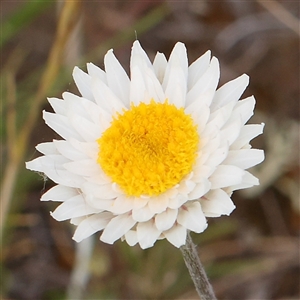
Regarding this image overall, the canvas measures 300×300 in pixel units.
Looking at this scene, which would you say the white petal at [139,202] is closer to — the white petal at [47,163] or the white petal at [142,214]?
the white petal at [142,214]

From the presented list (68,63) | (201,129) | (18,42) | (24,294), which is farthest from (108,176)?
(18,42)

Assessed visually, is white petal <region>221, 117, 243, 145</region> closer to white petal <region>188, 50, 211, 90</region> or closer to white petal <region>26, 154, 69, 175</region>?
white petal <region>188, 50, 211, 90</region>

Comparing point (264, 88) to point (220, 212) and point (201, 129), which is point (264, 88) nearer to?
point (201, 129)

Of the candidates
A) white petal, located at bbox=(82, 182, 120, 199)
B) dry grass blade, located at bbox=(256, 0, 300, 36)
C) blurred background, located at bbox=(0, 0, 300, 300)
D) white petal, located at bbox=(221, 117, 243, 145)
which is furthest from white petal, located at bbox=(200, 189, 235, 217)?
dry grass blade, located at bbox=(256, 0, 300, 36)

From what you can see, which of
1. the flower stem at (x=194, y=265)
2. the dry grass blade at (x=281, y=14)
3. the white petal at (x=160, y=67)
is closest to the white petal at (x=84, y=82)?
the white petal at (x=160, y=67)

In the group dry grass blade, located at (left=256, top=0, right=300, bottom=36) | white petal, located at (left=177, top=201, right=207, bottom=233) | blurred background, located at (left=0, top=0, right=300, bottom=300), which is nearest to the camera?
white petal, located at (left=177, top=201, right=207, bottom=233)

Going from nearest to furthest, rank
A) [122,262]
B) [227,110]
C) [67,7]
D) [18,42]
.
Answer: [227,110], [67,7], [122,262], [18,42]
